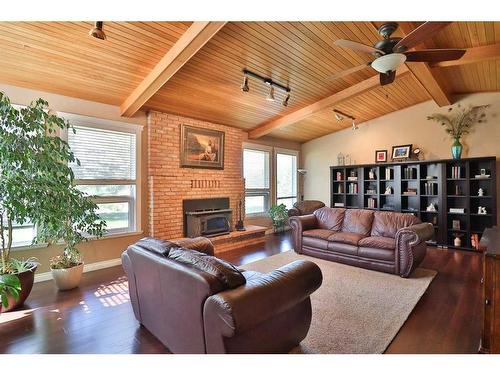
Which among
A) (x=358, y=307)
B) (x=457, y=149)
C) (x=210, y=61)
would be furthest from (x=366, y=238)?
(x=210, y=61)

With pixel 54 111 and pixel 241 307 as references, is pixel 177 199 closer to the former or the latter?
pixel 54 111

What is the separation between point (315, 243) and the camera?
4355 millimetres

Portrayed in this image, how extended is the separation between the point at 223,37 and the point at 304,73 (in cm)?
155

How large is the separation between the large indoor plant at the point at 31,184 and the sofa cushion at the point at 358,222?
13.1 ft

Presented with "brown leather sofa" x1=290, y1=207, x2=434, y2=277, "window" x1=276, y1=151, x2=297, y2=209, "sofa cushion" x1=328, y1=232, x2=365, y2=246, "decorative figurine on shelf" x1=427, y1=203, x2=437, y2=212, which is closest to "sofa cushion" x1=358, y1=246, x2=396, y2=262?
"brown leather sofa" x1=290, y1=207, x2=434, y2=277

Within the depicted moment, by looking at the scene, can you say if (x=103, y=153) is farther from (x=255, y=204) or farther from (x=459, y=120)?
(x=459, y=120)

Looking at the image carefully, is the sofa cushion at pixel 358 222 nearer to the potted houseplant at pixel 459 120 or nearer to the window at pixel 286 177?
the potted houseplant at pixel 459 120

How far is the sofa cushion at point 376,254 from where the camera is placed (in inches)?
138

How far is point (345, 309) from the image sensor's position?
2578 mm

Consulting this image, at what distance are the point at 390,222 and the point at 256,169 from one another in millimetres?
3458

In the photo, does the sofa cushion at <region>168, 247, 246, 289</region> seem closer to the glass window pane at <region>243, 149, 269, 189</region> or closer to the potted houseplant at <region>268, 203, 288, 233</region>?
the glass window pane at <region>243, 149, 269, 189</region>

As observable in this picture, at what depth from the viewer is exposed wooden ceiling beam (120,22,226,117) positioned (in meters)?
2.69
